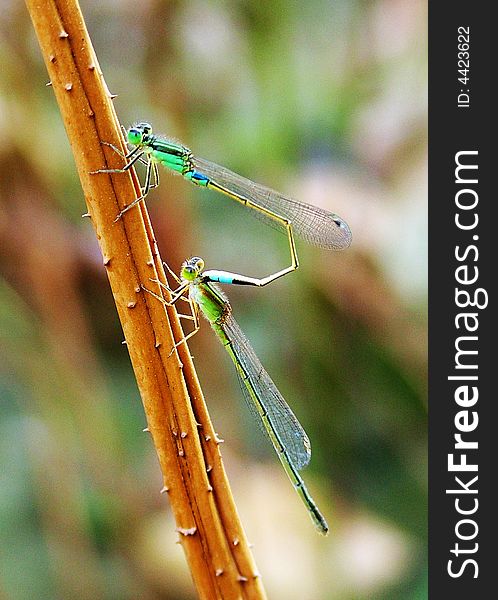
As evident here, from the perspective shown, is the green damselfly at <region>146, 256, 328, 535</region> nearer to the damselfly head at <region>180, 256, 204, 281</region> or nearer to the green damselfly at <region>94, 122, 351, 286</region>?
the damselfly head at <region>180, 256, 204, 281</region>

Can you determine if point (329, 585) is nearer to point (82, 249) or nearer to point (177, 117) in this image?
point (82, 249)

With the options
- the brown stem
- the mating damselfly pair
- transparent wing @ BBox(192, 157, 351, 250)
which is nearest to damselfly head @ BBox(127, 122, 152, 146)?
the mating damselfly pair

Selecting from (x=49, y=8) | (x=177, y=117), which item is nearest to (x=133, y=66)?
(x=177, y=117)

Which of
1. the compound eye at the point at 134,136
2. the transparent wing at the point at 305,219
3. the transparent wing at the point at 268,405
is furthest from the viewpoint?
the transparent wing at the point at 305,219

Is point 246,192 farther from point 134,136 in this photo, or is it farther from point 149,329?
point 149,329

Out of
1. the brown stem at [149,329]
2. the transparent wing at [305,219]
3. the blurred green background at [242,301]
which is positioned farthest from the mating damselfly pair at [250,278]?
the blurred green background at [242,301]

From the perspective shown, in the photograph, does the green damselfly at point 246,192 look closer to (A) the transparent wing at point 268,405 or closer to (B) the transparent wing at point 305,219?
(B) the transparent wing at point 305,219

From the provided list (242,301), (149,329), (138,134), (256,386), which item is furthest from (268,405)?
(242,301)
